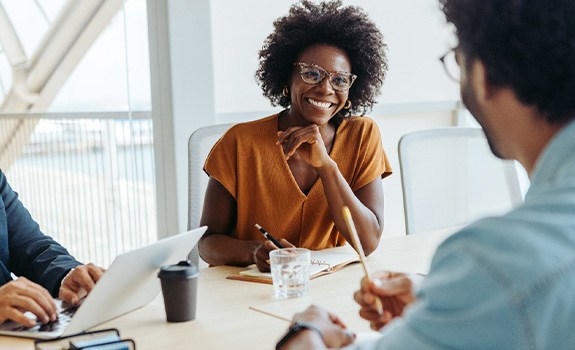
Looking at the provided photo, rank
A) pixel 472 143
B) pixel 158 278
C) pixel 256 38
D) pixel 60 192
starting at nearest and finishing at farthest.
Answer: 1. pixel 158 278
2. pixel 472 143
3. pixel 256 38
4. pixel 60 192

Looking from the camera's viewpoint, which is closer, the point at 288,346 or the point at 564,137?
the point at 564,137

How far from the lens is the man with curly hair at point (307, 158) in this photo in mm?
2150

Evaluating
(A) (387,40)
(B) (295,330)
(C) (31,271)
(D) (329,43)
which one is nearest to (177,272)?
(B) (295,330)

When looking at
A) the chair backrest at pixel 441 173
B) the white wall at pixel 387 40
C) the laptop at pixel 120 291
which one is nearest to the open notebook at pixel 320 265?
the laptop at pixel 120 291

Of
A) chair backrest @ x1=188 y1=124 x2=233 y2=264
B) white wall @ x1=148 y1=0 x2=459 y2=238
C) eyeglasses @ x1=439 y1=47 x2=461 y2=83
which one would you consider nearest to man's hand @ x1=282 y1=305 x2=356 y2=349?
eyeglasses @ x1=439 y1=47 x2=461 y2=83

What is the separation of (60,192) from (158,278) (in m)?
2.98

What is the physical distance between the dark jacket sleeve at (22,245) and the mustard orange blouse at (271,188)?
0.51 meters

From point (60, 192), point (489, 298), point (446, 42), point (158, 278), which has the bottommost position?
point (60, 192)

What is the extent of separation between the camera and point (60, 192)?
4.31m

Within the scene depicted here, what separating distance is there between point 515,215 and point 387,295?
54 centimetres

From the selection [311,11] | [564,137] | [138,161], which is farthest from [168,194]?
[564,137]

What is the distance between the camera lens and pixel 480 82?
0.89 m

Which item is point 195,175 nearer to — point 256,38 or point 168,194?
point 168,194

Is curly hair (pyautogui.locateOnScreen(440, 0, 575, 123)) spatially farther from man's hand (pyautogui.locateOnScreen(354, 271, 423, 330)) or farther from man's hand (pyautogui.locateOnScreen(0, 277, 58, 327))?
man's hand (pyautogui.locateOnScreen(0, 277, 58, 327))
